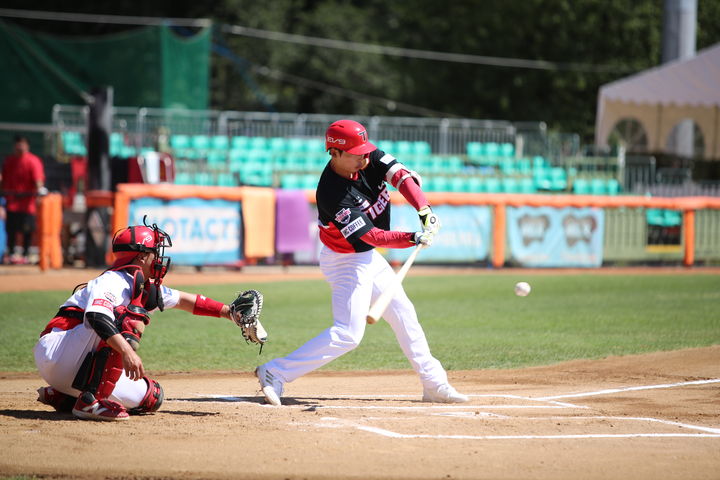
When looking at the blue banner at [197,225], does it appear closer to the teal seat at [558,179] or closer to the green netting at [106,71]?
the green netting at [106,71]

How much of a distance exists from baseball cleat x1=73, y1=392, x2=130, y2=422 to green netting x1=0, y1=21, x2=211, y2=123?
17.1 meters

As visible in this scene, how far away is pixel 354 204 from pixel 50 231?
11.4 m

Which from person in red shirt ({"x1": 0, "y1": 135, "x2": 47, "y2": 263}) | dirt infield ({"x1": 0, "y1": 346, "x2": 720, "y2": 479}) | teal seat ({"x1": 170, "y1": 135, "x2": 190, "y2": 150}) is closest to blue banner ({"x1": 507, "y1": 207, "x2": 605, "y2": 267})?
teal seat ({"x1": 170, "y1": 135, "x2": 190, "y2": 150})

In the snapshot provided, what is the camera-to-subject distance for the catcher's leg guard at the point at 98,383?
6406 mm

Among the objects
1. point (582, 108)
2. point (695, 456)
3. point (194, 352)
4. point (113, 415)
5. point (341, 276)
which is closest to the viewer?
point (695, 456)

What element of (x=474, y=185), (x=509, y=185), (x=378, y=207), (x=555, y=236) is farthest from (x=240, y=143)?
(x=378, y=207)

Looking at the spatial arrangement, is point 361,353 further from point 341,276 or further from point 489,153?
point 489,153

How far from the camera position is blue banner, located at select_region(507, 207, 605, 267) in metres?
19.2

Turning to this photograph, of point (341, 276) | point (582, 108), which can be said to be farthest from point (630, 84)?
point (341, 276)

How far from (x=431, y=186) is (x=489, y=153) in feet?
10.1

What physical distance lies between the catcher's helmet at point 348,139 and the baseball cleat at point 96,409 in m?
2.27

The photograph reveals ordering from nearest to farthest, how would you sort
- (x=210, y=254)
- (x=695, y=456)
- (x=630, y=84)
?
(x=695, y=456) < (x=210, y=254) < (x=630, y=84)

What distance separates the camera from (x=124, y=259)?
257 inches

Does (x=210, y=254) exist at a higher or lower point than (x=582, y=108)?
lower
